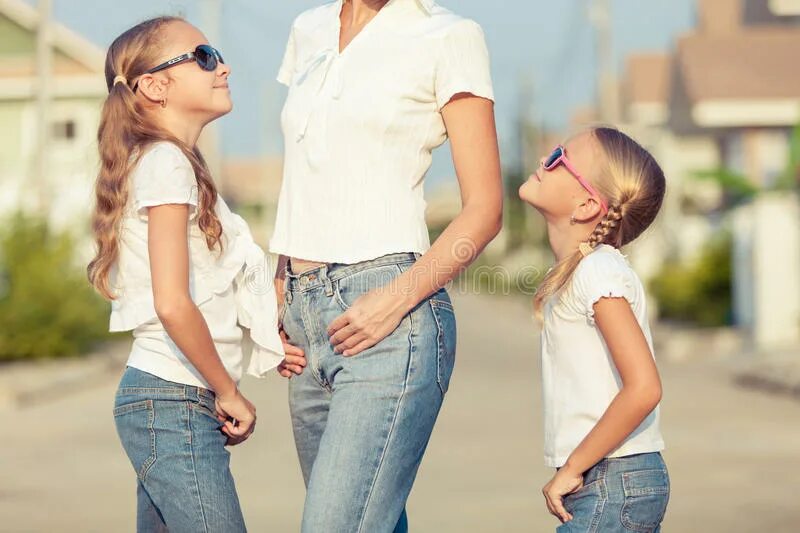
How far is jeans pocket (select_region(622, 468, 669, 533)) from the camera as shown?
320cm

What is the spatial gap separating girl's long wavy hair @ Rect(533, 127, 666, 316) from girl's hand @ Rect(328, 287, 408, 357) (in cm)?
41

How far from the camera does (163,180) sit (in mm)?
3229

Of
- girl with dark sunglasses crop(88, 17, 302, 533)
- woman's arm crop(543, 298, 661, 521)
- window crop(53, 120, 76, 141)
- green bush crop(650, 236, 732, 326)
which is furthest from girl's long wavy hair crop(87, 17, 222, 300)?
window crop(53, 120, 76, 141)

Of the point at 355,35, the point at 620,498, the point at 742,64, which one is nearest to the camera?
the point at 620,498

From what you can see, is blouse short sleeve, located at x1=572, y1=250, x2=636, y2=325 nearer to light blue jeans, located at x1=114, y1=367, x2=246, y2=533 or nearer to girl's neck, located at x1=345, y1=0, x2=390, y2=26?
girl's neck, located at x1=345, y1=0, x2=390, y2=26

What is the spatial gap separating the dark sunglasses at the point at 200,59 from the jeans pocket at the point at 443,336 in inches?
33.6

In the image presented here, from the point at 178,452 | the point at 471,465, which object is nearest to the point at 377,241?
the point at 178,452

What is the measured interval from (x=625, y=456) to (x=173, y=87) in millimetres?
1439

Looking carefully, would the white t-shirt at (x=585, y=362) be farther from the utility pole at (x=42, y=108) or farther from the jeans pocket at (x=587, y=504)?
the utility pole at (x=42, y=108)

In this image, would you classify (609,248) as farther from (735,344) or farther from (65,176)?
(65,176)

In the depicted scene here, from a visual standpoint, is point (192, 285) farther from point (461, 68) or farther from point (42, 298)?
point (42, 298)

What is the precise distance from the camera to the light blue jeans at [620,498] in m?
3.19

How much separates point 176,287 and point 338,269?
15.0 inches

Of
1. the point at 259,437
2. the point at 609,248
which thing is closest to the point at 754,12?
the point at 259,437
